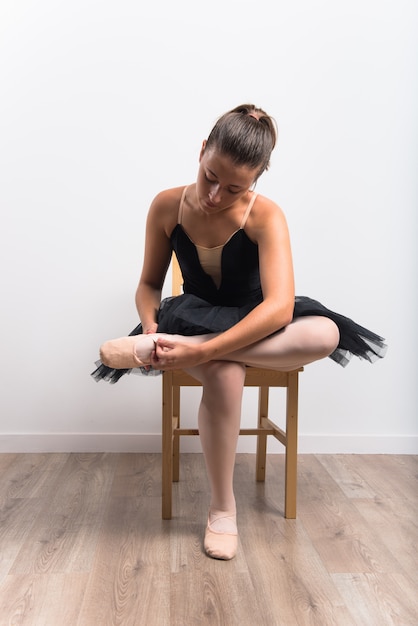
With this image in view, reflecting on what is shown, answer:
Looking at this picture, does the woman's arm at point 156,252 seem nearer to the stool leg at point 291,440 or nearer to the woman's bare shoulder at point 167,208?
the woman's bare shoulder at point 167,208

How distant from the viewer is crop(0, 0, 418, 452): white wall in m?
2.35

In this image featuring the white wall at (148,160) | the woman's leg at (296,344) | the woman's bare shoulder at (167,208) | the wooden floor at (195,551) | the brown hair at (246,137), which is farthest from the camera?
the white wall at (148,160)

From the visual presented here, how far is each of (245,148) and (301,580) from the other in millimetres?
901

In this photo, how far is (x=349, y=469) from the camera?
7.51 feet

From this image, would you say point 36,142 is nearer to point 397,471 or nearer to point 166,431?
point 166,431

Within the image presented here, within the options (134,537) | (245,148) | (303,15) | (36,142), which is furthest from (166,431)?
(303,15)

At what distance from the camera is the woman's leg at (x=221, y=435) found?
5.16 feet

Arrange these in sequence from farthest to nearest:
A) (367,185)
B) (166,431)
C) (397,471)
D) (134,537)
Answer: (367,185)
(397,471)
(166,431)
(134,537)

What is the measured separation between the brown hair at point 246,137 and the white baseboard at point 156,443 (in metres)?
1.22

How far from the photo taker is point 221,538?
1.56 m

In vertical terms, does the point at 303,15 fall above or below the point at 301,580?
above

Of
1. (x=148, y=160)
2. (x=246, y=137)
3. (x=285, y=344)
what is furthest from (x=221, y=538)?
(x=148, y=160)

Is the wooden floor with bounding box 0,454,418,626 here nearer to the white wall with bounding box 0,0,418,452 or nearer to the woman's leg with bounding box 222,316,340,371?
the white wall with bounding box 0,0,418,452

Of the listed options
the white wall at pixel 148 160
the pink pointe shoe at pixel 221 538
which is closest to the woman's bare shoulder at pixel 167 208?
the white wall at pixel 148 160
